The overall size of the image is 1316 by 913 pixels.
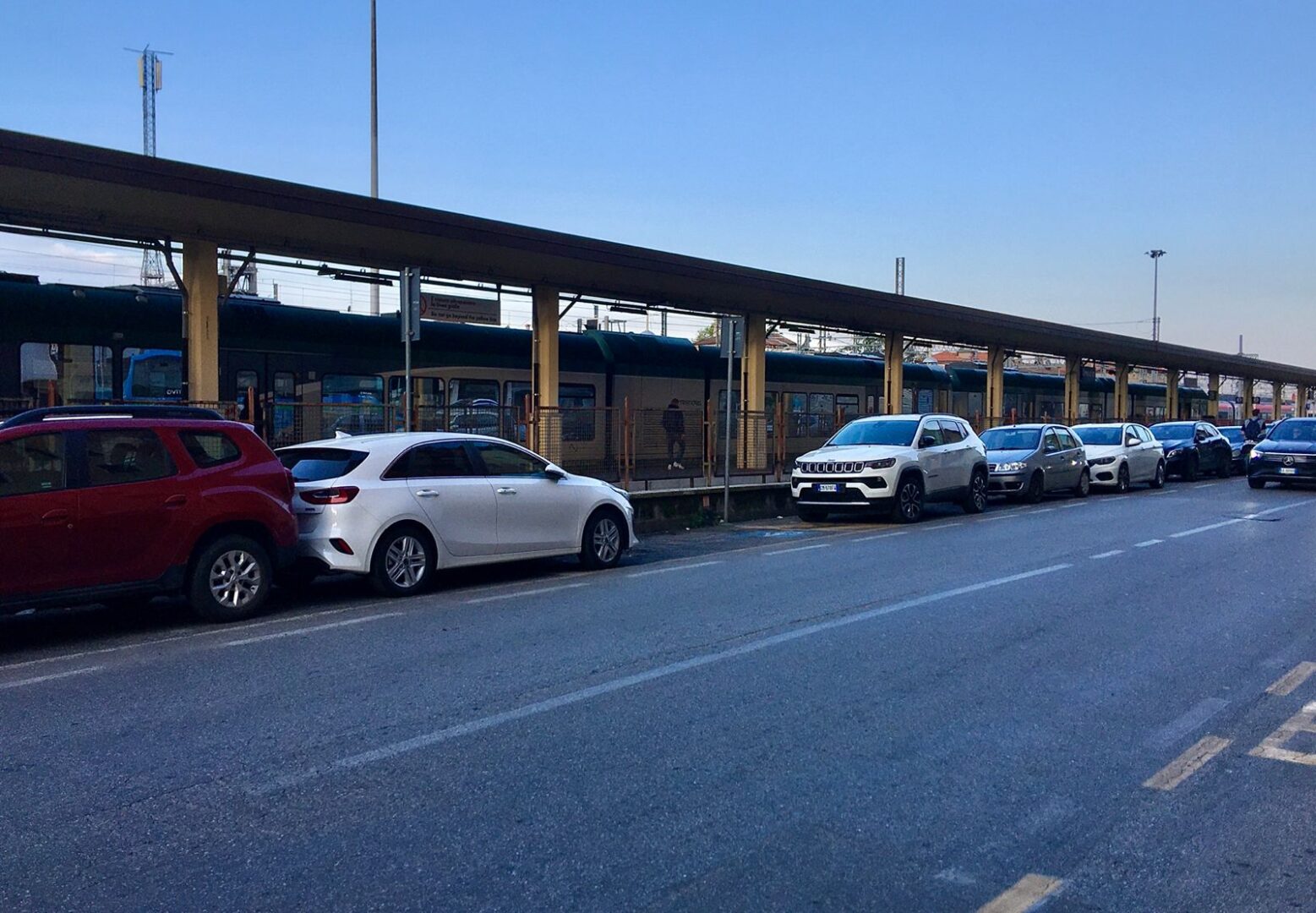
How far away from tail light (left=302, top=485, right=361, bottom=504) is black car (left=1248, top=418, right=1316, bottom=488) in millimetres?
21100

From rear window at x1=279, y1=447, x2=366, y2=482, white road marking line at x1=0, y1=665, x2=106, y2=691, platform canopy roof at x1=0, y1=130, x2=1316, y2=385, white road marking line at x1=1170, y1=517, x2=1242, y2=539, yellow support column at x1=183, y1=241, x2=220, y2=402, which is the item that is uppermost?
platform canopy roof at x1=0, y1=130, x2=1316, y2=385

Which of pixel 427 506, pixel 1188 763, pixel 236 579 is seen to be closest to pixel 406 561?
pixel 427 506

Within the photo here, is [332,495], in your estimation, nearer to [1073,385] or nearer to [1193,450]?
[1193,450]

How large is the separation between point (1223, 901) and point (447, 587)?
26.9ft

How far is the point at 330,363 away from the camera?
60.6ft

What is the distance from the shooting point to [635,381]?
23.9 m

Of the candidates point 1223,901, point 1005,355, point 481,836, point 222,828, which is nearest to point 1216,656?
point 1223,901

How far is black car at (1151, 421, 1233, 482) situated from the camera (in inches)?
1123

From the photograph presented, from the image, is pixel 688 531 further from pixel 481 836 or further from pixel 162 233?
pixel 481 836

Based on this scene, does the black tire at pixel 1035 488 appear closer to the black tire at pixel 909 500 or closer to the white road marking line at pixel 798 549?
the black tire at pixel 909 500

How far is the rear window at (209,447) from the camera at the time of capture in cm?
879

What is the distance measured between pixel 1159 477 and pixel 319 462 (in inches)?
871

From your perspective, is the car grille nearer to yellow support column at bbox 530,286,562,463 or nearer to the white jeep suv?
the white jeep suv

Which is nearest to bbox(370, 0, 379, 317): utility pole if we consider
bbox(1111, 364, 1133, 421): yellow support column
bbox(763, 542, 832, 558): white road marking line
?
bbox(763, 542, 832, 558): white road marking line
